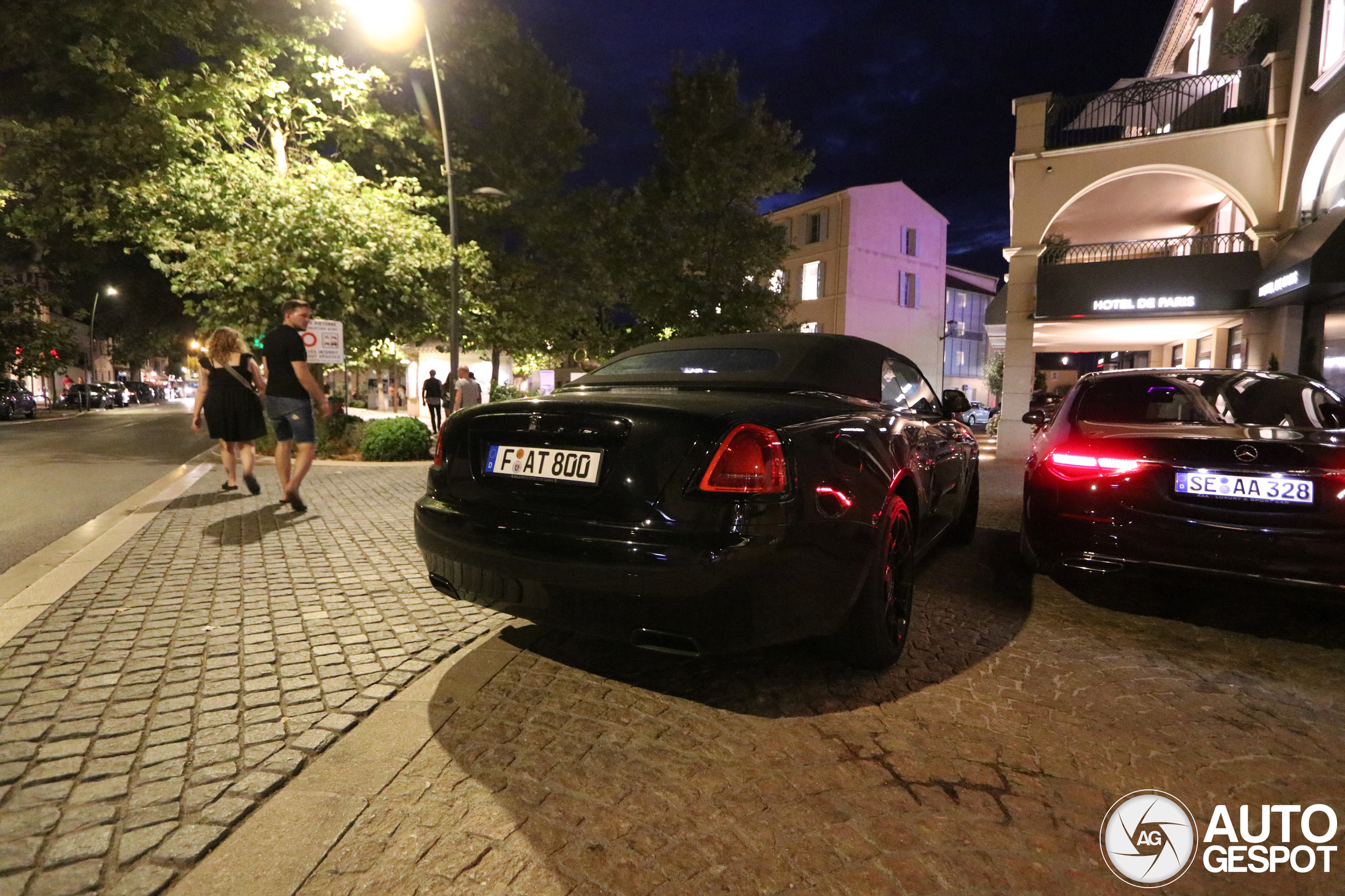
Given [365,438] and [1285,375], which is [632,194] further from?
[1285,375]

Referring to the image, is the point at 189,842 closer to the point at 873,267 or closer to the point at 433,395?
the point at 433,395

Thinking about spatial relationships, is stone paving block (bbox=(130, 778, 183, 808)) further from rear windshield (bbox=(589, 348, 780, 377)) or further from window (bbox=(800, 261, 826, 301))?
window (bbox=(800, 261, 826, 301))

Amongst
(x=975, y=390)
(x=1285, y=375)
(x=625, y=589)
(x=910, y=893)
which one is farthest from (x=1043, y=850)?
(x=975, y=390)

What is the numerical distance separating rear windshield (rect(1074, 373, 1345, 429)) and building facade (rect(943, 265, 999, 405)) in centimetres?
3450

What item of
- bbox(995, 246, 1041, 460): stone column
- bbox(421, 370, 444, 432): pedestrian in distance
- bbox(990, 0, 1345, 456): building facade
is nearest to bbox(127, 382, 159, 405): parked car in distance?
bbox(421, 370, 444, 432): pedestrian in distance

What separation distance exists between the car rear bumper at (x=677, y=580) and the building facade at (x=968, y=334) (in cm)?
3741

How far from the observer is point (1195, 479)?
3371 mm

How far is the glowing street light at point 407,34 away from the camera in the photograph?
10531 millimetres

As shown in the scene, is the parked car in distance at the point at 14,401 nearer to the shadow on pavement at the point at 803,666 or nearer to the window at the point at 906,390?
the shadow on pavement at the point at 803,666

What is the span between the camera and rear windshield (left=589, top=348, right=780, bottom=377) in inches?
138

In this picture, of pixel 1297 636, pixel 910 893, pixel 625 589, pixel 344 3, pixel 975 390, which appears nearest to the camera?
pixel 910 893

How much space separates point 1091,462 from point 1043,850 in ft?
7.92

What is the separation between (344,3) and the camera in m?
11.0

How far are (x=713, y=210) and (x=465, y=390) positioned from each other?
28.5 feet
